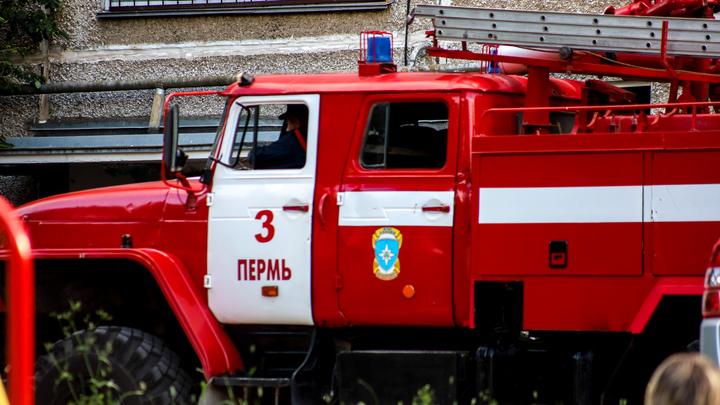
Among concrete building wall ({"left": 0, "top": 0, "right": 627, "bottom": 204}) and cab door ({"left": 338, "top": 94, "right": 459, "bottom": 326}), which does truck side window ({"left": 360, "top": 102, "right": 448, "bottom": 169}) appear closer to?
cab door ({"left": 338, "top": 94, "right": 459, "bottom": 326})

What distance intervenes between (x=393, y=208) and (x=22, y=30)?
24.1 ft

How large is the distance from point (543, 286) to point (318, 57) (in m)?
6.21

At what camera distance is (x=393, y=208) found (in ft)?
18.7

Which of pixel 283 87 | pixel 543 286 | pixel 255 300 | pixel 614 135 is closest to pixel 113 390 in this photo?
pixel 255 300

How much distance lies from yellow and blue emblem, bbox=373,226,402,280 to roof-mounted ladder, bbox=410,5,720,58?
48.3 inches

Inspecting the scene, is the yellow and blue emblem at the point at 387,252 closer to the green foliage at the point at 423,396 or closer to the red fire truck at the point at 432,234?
the red fire truck at the point at 432,234

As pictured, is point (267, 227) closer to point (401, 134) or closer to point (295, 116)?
point (295, 116)

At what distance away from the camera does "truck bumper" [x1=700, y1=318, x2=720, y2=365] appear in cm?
413

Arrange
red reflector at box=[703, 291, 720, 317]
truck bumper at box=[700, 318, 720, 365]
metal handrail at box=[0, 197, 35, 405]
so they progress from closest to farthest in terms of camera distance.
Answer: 1. metal handrail at box=[0, 197, 35, 405]
2. truck bumper at box=[700, 318, 720, 365]
3. red reflector at box=[703, 291, 720, 317]

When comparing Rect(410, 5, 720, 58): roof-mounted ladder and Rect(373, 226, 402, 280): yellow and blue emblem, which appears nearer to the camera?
Rect(410, 5, 720, 58): roof-mounted ladder

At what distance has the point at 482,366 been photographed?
5.47 metres

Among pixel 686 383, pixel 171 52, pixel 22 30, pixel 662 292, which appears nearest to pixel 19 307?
pixel 686 383

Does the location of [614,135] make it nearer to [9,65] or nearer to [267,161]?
[267,161]

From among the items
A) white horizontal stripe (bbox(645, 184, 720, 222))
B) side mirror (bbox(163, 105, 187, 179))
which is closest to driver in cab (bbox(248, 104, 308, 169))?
side mirror (bbox(163, 105, 187, 179))
